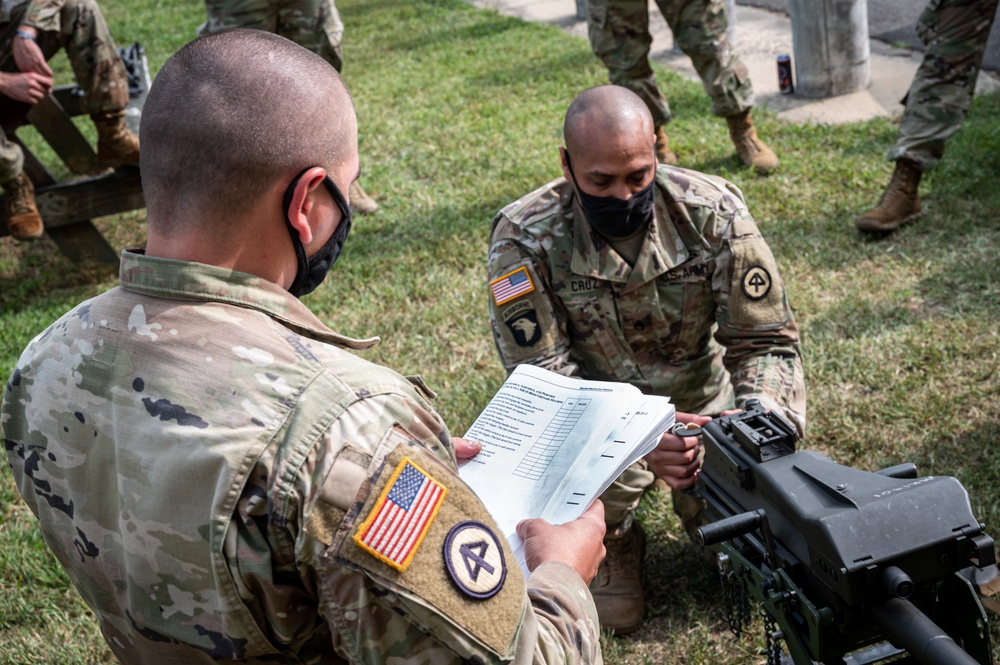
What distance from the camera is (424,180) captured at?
21.2ft

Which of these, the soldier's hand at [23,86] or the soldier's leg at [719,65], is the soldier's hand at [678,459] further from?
the soldier's hand at [23,86]

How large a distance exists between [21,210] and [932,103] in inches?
196

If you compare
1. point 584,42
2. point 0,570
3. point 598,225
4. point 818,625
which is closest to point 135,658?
point 818,625

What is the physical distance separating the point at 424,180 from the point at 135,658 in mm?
5195

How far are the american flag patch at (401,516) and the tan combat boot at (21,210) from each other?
5.05 m

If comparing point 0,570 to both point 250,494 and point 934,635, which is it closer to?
point 250,494

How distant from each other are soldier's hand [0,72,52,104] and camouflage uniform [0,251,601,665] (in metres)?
4.68

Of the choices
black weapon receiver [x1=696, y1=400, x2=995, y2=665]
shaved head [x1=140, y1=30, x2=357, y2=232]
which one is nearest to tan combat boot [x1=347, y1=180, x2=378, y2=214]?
black weapon receiver [x1=696, y1=400, x2=995, y2=665]

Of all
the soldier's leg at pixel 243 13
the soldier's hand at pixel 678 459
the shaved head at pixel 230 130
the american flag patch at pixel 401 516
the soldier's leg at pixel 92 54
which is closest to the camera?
the american flag patch at pixel 401 516

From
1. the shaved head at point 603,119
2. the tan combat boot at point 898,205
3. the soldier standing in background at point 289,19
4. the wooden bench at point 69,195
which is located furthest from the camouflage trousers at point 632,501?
the wooden bench at point 69,195

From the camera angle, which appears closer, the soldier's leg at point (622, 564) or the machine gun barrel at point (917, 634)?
the machine gun barrel at point (917, 634)

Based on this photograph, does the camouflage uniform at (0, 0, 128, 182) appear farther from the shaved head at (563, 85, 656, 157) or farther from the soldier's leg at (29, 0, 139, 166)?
the shaved head at (563, 85, 656, 157)

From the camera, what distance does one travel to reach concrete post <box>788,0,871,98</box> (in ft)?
20.8

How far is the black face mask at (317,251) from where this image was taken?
4.60ft
